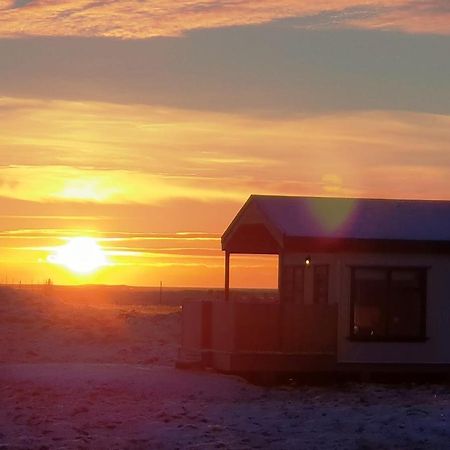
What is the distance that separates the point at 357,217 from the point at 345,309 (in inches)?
96.5

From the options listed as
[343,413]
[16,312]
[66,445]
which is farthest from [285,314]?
[16,312]

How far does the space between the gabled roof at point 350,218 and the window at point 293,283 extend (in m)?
1.46

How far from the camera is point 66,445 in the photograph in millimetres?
18391

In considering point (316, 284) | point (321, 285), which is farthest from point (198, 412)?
point (316, 284)

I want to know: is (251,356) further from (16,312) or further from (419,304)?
(16,312)

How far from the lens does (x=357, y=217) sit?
28.4 metres

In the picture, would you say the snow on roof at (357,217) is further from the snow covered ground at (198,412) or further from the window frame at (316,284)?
the snow covered ground at (198,412)

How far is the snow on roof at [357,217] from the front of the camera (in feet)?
89.0

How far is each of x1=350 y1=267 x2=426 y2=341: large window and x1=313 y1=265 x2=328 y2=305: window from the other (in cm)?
82

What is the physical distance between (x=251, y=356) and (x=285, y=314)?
1120mm

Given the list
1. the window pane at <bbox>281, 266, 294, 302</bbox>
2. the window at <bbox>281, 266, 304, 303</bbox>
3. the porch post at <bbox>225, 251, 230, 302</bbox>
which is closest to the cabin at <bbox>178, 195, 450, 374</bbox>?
the window at <bbox>281, 266, 304, 303</bbox>

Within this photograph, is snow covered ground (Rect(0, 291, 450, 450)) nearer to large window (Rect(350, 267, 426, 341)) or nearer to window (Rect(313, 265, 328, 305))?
large window (Rect(350, 267, 426, 341))

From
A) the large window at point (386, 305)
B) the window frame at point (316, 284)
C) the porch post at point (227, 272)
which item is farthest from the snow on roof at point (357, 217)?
the porch post at point (227, 272)

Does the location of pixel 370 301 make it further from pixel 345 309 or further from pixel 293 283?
pixel 293 283
